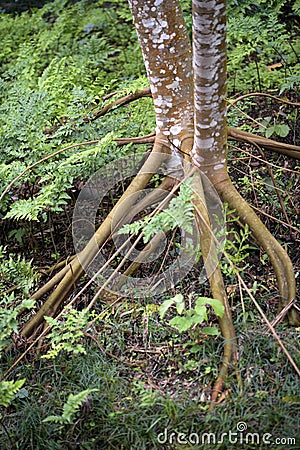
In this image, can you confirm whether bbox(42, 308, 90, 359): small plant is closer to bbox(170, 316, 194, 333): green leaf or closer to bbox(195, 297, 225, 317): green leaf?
bbox(170, 316, 194, 333): green leaf

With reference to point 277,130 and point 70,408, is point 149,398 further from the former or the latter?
point 277,130

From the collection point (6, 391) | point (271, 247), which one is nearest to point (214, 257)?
point (271, 247)

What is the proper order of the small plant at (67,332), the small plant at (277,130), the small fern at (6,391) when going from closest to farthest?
the small fern at (6,391)
the small plant at (67,332)
the small plant at (277,130)

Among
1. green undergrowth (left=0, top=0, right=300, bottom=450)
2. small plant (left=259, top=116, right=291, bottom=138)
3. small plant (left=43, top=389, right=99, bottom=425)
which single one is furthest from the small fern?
small plant (left=259, top=116, right=291, bottom=138)

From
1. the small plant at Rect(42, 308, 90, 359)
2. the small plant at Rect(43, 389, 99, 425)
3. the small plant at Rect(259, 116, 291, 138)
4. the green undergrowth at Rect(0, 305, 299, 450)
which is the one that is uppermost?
A: the small plant at Rect(259, 116, 291, 138)

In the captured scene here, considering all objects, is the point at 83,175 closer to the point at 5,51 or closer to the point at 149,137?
the point at 149,137

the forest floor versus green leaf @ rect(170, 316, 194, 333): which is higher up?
green leaf @ rect(170, 316, 194, 333)

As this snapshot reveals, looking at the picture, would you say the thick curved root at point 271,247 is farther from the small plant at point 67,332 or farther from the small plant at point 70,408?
the small plant at point 70,408

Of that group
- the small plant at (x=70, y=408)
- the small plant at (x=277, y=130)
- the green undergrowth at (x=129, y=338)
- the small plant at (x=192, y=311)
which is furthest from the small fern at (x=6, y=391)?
the small plant at (x=277, y=130)

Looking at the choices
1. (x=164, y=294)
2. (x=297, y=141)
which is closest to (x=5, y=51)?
(x=297, y=141)

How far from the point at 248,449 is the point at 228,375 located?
1.33ft

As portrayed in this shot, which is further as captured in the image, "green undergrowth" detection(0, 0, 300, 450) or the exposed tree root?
the exposed tree root

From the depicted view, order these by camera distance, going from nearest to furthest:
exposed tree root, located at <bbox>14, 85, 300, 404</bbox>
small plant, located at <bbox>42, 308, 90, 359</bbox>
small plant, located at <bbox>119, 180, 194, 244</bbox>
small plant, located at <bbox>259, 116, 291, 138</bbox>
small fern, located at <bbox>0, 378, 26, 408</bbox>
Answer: small fern, located at <bbox>0, 378, 26, 408</bbox>
small plant, located at <bbox>119, 180, 194, 244</bbox>
small plant, located at <bbox>42, 308, 90, 359</bbox>
exposed tree root, located at <bbox>14, 85, 300, 404</bbox>
small plant, located at <bbox>259, 116, 291, 138</bbox>

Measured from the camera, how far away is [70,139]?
4.11 metres
